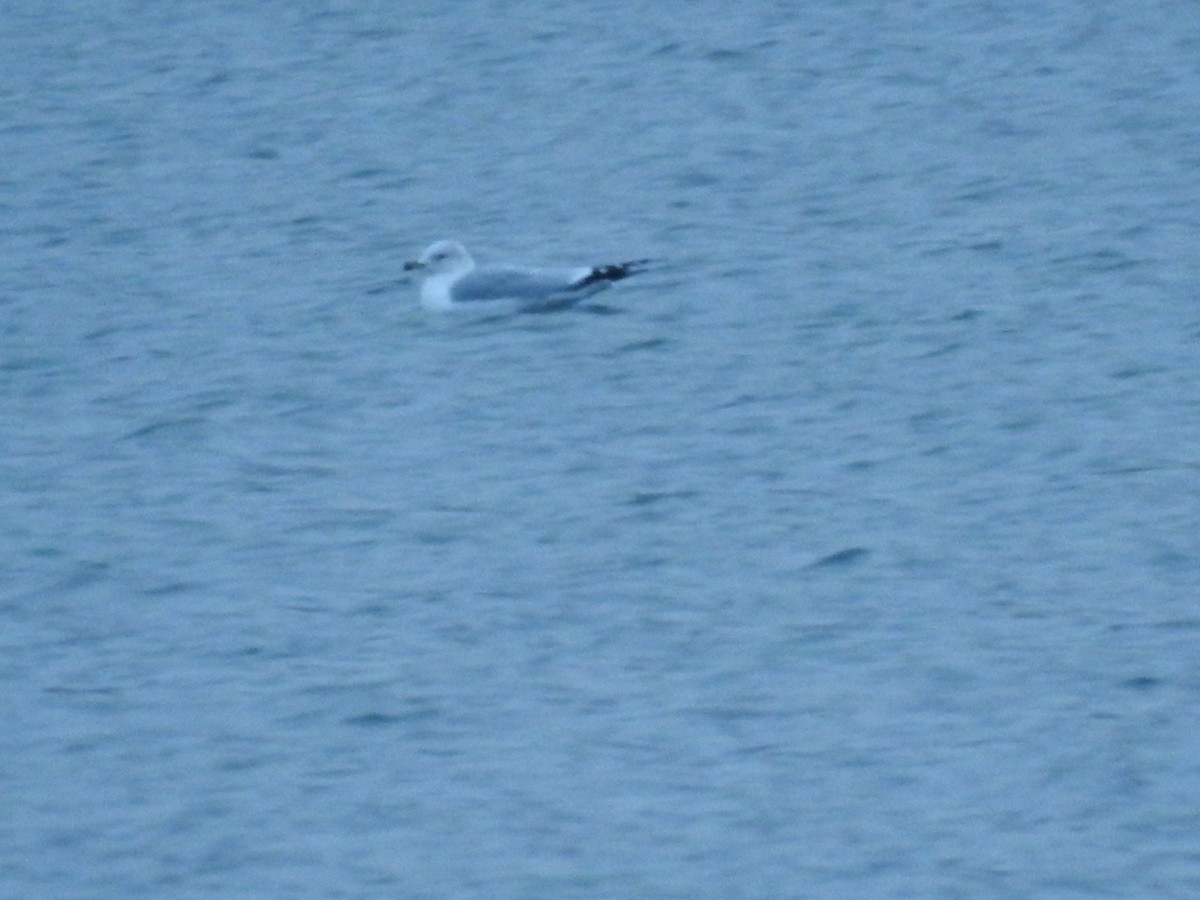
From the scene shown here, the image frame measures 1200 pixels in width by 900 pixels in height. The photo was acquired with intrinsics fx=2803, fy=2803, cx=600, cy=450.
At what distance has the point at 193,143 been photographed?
46.0 feet

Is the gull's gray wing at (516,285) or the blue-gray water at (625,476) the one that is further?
the gull's gray wing at (516,285)

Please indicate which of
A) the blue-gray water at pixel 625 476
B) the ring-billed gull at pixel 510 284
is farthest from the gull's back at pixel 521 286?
the blue-gray water at pixel 625 476

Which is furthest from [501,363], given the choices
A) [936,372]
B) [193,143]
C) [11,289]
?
[193,143]

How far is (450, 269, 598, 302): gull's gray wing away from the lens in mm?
10711

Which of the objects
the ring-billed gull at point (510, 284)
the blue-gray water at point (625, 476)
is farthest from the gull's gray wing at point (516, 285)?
the blue-gray water at point (625, 476)

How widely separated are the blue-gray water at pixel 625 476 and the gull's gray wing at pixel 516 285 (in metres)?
0.12

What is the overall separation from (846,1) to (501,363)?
6003 millimetres

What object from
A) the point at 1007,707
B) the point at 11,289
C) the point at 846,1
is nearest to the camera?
the point at 1007,707

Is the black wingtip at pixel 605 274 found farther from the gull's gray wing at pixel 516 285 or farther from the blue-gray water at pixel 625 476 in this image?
the blue-gray water at pixel 625 476

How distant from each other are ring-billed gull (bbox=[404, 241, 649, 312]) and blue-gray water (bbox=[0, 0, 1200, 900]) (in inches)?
3.7

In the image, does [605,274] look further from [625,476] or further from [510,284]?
[625,476]

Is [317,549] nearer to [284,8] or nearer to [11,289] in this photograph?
[11,289]

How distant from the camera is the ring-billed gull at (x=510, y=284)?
10695mm

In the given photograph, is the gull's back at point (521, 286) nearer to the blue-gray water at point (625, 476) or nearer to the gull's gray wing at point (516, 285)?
the gull's gray wing at point (516, 285)
